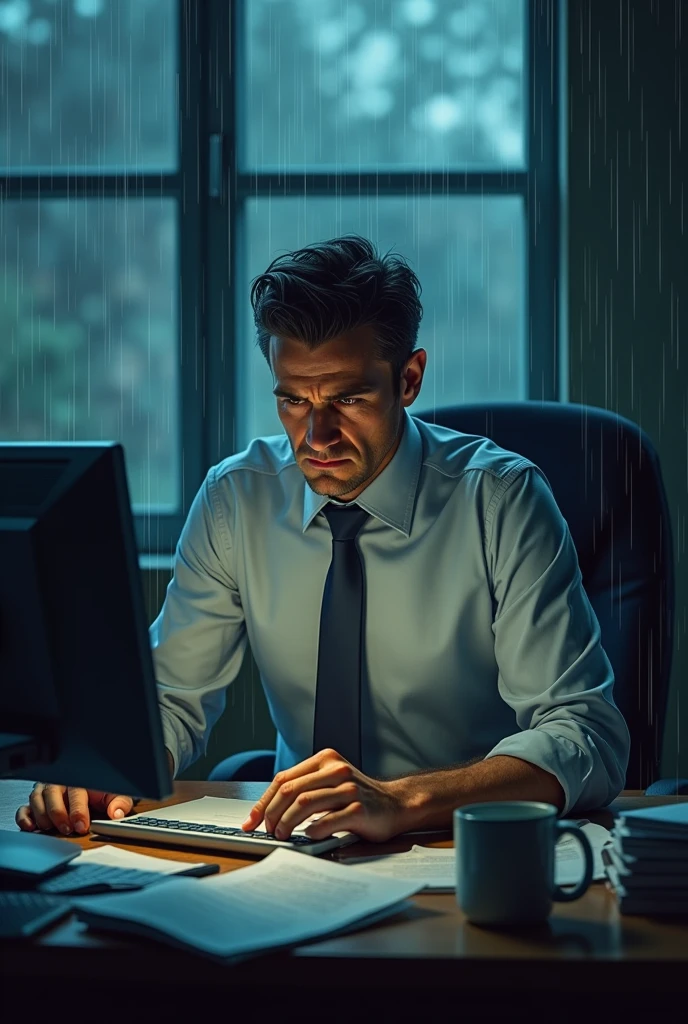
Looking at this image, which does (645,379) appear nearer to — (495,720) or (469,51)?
(469,51)

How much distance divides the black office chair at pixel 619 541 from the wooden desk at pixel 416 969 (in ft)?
2.59

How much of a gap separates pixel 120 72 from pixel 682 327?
5.35 feet

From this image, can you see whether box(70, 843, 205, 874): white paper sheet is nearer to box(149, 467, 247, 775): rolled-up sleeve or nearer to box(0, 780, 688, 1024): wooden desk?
box(0, 780, 688, 1024): wooden desk

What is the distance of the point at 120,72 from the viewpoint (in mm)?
3121

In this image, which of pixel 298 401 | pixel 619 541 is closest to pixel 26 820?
pixel 298 401

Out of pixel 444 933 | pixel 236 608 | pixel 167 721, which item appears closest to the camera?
pixel 444 933

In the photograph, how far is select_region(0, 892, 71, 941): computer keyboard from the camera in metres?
0.92

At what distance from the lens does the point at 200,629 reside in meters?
1.84

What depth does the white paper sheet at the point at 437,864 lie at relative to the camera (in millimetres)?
1081

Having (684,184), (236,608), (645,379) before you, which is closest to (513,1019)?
(236,608)

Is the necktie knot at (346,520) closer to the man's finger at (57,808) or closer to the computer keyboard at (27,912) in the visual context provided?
the man's finger at (57,808)

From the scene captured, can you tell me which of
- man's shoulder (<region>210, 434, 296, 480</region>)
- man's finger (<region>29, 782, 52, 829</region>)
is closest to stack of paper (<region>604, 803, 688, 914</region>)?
man's finger (<region>29, 782, 52, 829</region>)

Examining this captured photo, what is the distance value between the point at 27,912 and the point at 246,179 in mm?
2446

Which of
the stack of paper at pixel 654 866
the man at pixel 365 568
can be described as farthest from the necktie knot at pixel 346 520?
the stack of paper at pixel 654 866
